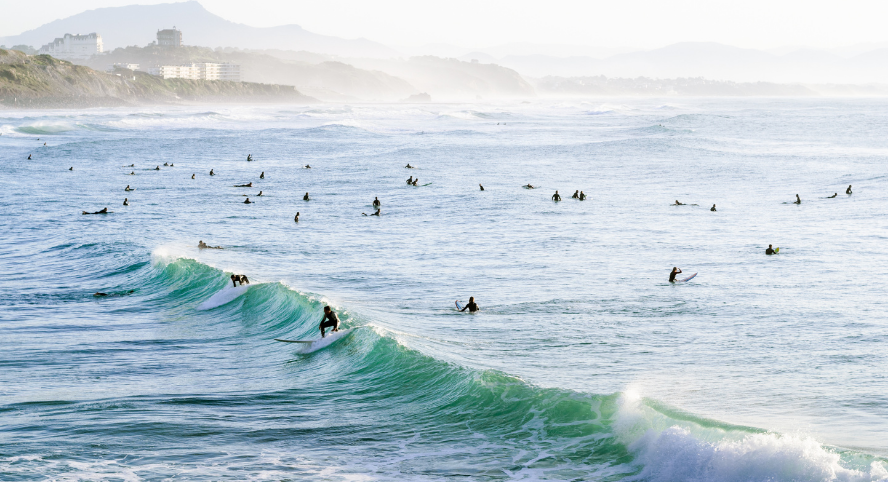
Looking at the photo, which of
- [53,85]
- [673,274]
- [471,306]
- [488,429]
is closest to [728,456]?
[488,429]

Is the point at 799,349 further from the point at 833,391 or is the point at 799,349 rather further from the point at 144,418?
the point at 144,418

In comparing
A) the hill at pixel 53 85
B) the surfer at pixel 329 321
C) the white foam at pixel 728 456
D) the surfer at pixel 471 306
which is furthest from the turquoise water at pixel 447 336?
the hill at pixel 53 85

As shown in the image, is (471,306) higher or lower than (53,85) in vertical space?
lower

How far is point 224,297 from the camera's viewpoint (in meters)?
22.5

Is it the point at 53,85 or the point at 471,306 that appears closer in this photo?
the point at 471,306

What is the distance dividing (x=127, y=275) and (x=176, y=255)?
8.60 ft

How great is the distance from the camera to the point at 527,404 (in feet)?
45.5

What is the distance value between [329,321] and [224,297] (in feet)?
17.8

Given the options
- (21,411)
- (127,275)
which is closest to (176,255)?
(127,275)

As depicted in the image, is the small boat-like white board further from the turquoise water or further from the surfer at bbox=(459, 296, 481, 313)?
the surfer at bbox=(459, 296, 481, 313)

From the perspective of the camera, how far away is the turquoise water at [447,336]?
11875 mm

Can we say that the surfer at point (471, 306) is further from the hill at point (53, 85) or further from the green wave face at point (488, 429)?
the hill at point (53, 85)

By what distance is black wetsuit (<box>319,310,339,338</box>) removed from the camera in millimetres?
18188

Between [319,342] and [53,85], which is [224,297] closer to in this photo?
[319,342]
